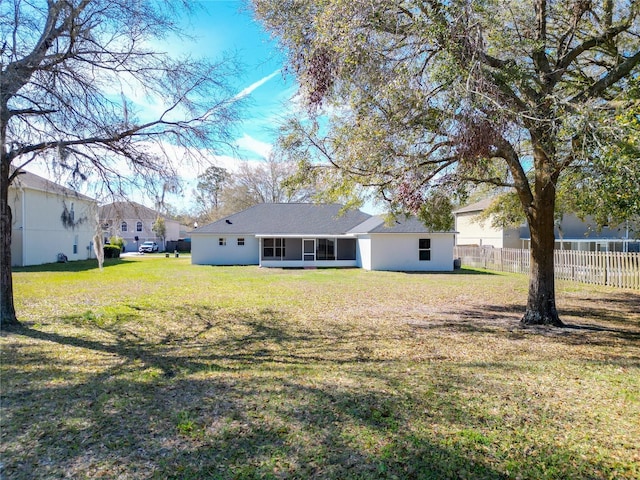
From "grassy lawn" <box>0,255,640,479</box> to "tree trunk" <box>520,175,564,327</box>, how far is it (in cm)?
53

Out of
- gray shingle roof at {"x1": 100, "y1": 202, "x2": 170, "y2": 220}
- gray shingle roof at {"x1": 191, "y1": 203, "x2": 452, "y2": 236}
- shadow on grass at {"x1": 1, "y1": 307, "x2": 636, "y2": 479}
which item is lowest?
shadow on grass at {"x1": 1, "y1": 307, "x2": 636, "y2": 479}

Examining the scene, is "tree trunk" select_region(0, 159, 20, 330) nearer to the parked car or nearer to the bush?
the bush

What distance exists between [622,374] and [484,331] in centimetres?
283

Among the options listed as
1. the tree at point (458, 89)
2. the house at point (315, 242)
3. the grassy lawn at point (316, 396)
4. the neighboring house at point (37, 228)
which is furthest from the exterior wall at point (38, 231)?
the tree at point (458, 89)

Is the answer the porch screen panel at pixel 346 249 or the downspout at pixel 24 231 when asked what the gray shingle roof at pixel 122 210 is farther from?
the porch screen panel at pixel 346 249

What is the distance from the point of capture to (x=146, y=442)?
3576 millimetres

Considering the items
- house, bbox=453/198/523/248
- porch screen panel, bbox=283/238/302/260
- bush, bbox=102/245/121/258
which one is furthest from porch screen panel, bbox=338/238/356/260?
bush, bbox=102/245/121/258

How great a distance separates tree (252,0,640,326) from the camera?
580 cm

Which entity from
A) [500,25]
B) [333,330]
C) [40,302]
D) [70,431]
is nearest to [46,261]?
[40,302]

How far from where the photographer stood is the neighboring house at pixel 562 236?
28.0 meters

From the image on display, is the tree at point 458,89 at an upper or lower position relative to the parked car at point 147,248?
upper

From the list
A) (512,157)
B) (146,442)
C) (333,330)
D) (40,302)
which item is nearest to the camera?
(146,442)

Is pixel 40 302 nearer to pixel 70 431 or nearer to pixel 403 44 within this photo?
pixel 70 431

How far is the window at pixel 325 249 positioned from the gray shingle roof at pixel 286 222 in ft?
3.43
